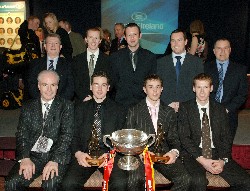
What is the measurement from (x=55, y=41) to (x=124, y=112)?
132 cm

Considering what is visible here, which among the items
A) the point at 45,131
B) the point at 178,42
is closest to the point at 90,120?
the point at 45,131

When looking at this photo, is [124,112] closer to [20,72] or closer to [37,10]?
[20,72]

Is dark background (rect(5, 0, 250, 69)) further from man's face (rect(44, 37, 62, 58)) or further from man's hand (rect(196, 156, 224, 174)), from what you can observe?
man's hand (rect(196, 156, 224, 174))

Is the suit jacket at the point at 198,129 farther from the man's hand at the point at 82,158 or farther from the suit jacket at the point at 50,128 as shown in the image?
the suit jacket at the point at 50,128

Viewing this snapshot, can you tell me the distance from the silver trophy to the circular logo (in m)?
7.01

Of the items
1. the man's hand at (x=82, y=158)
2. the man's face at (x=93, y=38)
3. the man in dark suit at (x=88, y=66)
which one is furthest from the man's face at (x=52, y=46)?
the man's hand at (x=82, y=158)

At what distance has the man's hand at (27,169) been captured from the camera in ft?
11.0

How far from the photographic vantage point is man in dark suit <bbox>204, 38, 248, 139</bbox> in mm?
4211

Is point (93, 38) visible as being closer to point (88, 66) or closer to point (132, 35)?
point (88, 66)

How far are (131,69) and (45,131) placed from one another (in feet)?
4.33

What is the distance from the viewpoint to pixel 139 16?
1005cm

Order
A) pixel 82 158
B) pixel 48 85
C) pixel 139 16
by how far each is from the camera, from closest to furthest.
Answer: pixel 82 158 → pixel 48 85 → pixel 139 16

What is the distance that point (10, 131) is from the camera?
17.8ft

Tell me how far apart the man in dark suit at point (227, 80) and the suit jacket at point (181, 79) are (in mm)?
164
